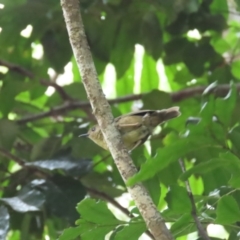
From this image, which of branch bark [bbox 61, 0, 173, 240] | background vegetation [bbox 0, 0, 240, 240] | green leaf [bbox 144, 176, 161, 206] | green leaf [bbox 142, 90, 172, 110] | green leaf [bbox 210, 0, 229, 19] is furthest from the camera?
green leaf [bbox 210, 0, 229, 19]

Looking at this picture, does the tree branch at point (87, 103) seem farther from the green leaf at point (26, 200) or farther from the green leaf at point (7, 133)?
the green leaf at point (26, 200)

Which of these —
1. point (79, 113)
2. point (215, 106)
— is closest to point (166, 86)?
point (79, 113)

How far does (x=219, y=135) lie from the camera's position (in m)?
0.53

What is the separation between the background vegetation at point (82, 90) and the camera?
35.4 inches

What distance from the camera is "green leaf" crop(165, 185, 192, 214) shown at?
60cm

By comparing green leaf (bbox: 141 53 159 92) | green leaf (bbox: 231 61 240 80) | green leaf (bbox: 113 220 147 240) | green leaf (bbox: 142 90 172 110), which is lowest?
green leaf (bbox: 113 220 147 240)

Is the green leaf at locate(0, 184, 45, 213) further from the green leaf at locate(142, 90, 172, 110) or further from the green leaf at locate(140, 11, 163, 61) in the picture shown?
the green leaf at locate(140, 11, 163, 61)

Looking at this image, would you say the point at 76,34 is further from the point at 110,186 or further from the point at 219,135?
the point at 110,186

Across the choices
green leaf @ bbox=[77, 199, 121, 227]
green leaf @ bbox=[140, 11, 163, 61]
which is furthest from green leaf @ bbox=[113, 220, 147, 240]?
green leaf @ bbox=[140, 11, 163, 61]

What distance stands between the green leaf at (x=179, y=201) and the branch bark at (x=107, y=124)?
68 mm

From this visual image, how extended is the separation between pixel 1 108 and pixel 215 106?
1.99ft

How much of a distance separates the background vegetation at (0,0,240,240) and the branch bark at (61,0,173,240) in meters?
0.27

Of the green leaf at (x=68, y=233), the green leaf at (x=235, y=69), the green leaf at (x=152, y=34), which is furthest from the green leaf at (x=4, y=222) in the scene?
the green leaf at (x=235, y=69)

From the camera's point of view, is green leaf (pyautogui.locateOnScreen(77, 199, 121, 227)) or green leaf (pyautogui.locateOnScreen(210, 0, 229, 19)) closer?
green leaf (pyautogui.locateOnScreen(77, 199, 121, 227))
